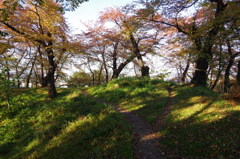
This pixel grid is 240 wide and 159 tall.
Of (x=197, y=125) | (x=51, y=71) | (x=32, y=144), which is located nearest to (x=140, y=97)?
(x=197, y=125)

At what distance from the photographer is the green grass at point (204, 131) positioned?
4.68 m

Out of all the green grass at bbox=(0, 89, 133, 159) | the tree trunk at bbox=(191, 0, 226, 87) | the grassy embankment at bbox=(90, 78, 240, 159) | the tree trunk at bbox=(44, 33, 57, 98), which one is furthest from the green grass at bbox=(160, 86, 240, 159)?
the tree trunk at bbox=(44, 33, 57, 98)

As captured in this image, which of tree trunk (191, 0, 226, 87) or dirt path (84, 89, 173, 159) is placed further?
tree trunk (191, 0, 226, 87)

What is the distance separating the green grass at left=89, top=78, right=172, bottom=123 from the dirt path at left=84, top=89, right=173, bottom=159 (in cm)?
43

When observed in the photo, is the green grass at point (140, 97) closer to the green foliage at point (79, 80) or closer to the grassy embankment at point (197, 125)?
the grassy embankment at point (197, 125)

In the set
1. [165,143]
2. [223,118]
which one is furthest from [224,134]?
[165,143]

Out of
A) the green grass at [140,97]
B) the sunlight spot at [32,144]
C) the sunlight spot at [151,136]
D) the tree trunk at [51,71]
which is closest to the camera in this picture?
the sunlight spot at [151,136]

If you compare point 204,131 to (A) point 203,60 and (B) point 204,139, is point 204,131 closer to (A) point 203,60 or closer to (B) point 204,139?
(B) point 204,139

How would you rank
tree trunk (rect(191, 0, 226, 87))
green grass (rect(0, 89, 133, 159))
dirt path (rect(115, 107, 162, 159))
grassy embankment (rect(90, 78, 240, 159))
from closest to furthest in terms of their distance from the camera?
grassy embankment (rect(90, 78, 240, 159))
dirt path (rect(115, 107, 162, 159))
green grass (rect(0, 89, 133, 159))
tree trunk (rect(191, 0, 226, 87))

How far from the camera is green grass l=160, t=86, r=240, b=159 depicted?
15.4 feet

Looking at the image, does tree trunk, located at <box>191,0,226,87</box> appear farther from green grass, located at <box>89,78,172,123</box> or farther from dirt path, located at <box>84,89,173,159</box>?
dirt path, located at <box>84,89,173,159</box>

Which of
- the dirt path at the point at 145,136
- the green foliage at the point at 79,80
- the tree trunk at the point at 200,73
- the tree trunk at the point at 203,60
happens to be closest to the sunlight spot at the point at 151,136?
the dirt path at the point at 145,136

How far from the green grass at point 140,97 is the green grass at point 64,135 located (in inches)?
90.9

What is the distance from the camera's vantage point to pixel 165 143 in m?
5.68
